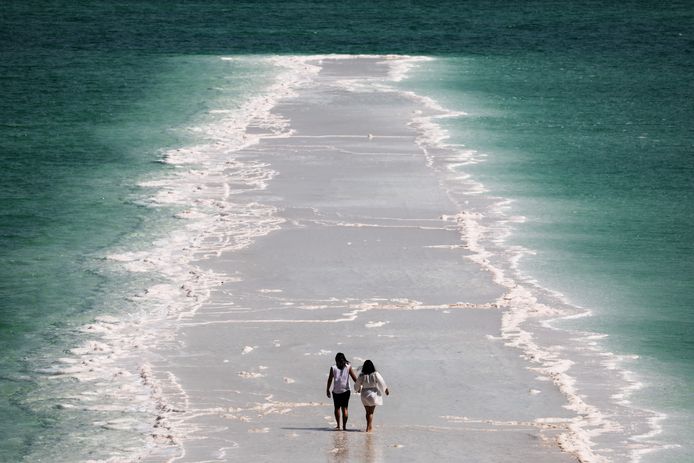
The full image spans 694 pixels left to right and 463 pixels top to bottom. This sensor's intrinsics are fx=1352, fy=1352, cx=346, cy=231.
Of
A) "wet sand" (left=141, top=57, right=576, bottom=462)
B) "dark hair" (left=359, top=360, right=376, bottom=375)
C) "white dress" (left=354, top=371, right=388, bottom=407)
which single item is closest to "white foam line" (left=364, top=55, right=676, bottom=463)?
"wet sand" (left=141, top=57, right=576, bottom=462)

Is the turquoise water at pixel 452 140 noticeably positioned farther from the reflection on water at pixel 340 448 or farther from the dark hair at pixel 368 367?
the dark hair at pixel 368 367

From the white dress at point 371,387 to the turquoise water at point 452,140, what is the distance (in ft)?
19.2

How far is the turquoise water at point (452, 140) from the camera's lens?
123ft

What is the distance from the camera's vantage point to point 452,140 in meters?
67.5

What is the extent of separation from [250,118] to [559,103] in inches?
867

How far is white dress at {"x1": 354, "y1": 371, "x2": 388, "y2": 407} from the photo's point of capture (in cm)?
2670

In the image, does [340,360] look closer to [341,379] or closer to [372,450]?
[341,379]

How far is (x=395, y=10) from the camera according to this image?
18725 cm

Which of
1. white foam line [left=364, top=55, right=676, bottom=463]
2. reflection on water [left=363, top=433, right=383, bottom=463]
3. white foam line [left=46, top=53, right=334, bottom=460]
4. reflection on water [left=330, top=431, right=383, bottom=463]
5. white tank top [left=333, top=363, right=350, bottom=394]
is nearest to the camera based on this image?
A: reflection on water [left=363, top=433, right=383, bottom=463]

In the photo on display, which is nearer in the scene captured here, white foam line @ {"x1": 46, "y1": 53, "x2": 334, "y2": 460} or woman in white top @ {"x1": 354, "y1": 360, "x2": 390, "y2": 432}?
woman in white top @ {"x1": 354, "y1": 360, "x2": 390, "y2": 432}

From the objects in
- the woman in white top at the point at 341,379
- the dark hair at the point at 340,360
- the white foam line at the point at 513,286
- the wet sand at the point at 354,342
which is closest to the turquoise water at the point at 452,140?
the white foam line at the point at 513,286

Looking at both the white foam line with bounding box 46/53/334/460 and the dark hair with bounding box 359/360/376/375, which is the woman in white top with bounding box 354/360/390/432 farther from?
the white foam line with bounding box 46/53/334/460

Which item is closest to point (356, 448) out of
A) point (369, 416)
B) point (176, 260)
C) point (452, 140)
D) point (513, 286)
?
point (369, 416)

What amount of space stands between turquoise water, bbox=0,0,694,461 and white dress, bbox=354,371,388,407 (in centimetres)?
586
